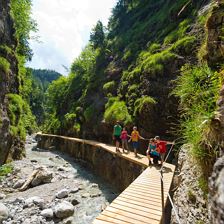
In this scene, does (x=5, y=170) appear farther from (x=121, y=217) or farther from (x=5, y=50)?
(x=121, y=217)

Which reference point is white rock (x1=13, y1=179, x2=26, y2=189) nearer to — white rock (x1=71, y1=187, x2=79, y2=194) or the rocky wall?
white rock (x1=71, y1=187, x2=79, y2=194)

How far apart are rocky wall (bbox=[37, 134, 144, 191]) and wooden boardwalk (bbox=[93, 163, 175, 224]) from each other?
405 centimetres

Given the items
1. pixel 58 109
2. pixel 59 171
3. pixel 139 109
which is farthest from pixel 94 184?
pixel 58 109

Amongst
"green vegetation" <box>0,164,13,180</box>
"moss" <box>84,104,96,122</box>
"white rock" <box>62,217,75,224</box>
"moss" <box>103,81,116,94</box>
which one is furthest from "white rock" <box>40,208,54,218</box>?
"moss" <box>103,81,116,94</box>

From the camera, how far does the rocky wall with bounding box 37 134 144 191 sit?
13148 millimetres

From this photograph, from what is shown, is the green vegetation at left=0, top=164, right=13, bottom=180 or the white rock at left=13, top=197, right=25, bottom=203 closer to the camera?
the white rock at left=13, top=197, right=25, bottom=203

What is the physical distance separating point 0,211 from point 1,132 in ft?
25.0

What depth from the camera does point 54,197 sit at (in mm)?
12336

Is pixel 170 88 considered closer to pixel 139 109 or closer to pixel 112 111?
pixel 139 109

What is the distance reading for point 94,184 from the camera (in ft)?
49.4

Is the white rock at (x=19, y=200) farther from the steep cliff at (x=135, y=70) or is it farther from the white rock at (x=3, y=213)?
the steep cliff at (x=135, y=70)

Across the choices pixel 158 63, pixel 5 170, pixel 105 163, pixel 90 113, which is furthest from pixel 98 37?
pixel 5 170

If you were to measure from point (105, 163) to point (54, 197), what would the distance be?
5.56m

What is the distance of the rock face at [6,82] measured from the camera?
1647 centimetres
